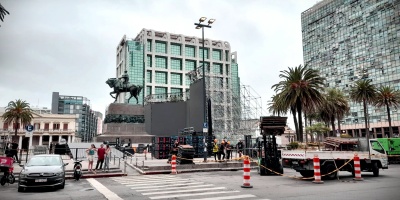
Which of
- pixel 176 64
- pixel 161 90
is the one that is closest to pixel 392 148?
pixel 161 90

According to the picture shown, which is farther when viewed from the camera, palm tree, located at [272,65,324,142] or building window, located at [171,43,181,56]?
building window, located at [171,43,181,56]

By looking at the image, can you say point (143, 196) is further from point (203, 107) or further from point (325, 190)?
point (203, 107)

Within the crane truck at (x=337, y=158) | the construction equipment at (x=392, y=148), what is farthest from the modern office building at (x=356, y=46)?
the crane truck at (x=337, y=158)

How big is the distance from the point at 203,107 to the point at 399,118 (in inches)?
2291

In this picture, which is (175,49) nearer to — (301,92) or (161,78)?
(161,78)

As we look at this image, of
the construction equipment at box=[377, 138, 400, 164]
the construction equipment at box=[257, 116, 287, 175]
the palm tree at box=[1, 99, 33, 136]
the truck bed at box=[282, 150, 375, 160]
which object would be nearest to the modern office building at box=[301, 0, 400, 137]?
the construction equipment at box=[377, 138, 400, 164]

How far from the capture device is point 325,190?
10.4 metres

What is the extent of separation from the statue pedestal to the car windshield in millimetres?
25113

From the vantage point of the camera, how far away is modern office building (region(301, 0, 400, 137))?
71.4 metres

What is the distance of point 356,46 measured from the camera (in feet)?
267

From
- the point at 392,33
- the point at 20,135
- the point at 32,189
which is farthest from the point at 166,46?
the point at 32,189

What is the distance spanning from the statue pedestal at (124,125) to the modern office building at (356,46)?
5336 centimetres

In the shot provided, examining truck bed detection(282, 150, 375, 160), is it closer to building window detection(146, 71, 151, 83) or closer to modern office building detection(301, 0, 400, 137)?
modern office building detection(301, 0, 400, 137)

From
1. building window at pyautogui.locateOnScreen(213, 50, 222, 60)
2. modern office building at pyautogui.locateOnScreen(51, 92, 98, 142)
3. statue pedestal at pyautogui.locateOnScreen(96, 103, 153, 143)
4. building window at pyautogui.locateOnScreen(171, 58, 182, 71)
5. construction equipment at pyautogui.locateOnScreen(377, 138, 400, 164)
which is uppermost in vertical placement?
building window at pyautogui.locateOnScreen(213, 50, 222, 60)
